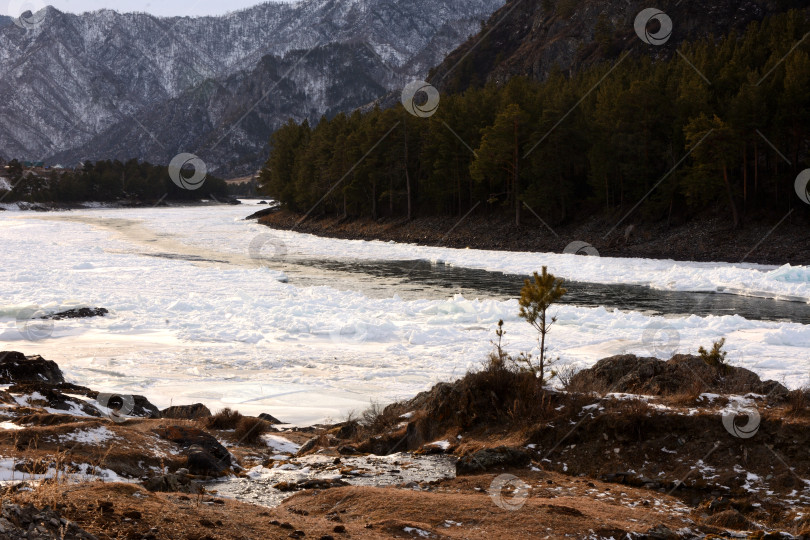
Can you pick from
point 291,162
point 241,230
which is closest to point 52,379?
point 241,230

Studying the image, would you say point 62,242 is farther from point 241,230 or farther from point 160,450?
point 160,450

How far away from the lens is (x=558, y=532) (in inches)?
258

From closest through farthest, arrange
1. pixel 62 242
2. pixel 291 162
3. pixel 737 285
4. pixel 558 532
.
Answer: pixel 558 532 < pixel 737 285 < pixel 62 242 < pixel 291 162

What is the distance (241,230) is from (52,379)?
69854 mm

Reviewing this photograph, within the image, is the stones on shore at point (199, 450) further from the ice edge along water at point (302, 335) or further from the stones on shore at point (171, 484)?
the ice edge along water at point (302, 335)

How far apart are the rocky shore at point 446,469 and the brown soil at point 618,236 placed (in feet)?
130
